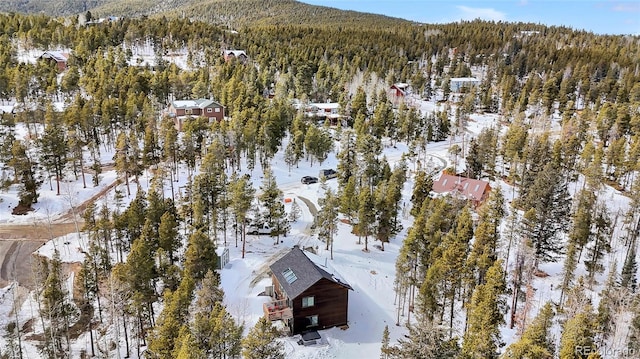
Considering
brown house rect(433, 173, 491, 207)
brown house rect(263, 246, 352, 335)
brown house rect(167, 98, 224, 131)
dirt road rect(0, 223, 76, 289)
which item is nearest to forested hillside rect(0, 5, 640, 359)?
brown house rect(433, 173, 491, 207)

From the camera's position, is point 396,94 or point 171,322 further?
point 396,94

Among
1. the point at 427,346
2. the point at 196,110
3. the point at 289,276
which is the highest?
the point at 196,110

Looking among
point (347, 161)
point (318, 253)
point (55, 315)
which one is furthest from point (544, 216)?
point (55, 315)

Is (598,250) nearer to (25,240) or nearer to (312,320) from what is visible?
(312,320)

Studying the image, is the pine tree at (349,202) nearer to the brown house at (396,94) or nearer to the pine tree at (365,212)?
the pine tree at (365,212)

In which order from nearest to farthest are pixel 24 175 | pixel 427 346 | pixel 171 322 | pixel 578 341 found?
1. pixel 427 346
2. pixel 578 341
3. pixel 171 322
4. pixel 24 175

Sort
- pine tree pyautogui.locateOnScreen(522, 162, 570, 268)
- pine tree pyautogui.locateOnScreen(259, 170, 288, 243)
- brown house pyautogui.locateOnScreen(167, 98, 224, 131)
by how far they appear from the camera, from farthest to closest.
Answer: brown house pyautogui.locateOnScreen(167, 98, 224, 131) < pine tree pyautogui.locateOnScreen(259, 170, 288, 243) < pine tree pyautogui.locateOnScreen(522, 162, 570, 268)

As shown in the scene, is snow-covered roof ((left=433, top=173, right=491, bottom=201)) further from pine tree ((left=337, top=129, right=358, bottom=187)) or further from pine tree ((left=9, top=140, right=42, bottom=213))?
pine tree ((left=9, top=140, right=42, bottom=213))
